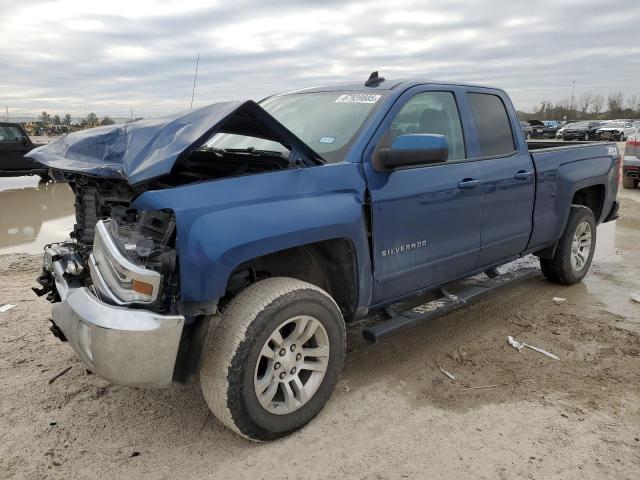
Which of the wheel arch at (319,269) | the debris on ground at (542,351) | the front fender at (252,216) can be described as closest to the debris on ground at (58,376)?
the wheel arch at (319,269)

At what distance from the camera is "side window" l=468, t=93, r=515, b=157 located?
4.16 m

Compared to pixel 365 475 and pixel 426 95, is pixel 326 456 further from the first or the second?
pixel 426 95

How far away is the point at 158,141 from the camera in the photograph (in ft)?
9.30

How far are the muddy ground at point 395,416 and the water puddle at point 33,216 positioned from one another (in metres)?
3.44

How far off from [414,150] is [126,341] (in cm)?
187

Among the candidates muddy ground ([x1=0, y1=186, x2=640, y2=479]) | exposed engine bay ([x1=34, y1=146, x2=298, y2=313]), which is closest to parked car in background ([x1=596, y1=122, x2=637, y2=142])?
muddy ground ([x1=0, y1=186, x2=640, y2=479])

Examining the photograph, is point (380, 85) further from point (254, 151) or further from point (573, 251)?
point (573, 251)

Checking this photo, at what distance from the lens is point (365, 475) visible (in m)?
2.59

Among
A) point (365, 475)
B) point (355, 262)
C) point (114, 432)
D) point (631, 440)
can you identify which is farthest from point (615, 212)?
point (114, 432)

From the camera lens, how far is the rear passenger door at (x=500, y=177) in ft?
13.3

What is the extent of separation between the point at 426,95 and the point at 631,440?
245 cm

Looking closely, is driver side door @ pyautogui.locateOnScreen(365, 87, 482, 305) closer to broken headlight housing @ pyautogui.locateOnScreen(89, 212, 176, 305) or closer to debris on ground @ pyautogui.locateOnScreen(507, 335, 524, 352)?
debris on ground @ pyautogui.locateOnScreen(507, 335, 524, 352)

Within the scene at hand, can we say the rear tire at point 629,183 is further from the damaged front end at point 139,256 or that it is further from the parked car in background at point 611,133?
the parked car in background at point 611,133

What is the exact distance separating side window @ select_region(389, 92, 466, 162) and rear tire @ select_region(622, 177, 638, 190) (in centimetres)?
1022
